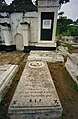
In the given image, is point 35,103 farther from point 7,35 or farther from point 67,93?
point 7,35

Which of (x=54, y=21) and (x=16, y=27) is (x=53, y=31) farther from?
(x=16, y=27)

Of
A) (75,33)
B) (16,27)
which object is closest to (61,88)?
(16,27)

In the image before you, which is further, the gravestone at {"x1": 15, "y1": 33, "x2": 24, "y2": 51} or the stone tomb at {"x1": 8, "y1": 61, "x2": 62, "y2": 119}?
the gravestone at {"x1": 15, "y1": 33, "x2": 24, "y2": 51}

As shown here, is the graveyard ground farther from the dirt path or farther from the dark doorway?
the dark doorway

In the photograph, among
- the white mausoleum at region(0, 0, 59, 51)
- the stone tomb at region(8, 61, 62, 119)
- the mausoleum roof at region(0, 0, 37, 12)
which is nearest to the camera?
the stone tomb at region(8, 61, 62, 119)

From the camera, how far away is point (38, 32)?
9.82 meters

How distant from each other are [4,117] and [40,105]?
0.96 meters

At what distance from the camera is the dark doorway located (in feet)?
30.6

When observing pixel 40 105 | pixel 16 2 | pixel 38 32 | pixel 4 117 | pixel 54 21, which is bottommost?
pixel 4 117

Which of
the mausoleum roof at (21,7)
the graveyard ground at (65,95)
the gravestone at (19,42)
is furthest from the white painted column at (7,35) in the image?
the graveyard ground at (65,95)

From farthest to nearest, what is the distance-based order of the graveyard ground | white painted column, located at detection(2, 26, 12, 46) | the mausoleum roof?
white painted column, located at detection(2, 26, 12, 46)
the mausoleum roof
the graveyard ground

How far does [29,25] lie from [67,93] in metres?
8.34

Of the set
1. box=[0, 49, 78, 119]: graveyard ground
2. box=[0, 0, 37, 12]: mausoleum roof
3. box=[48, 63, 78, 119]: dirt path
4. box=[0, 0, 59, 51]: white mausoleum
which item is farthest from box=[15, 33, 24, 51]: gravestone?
box=[48, 63, 78, 119]: dirt path

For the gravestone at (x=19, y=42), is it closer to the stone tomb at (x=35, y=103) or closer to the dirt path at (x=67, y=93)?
the dirt path at (x=67, y=93)
